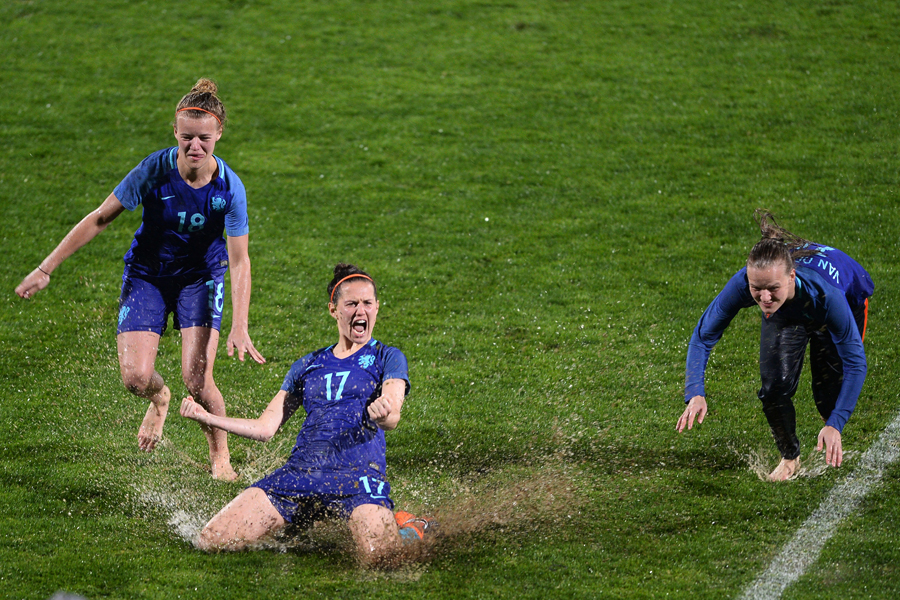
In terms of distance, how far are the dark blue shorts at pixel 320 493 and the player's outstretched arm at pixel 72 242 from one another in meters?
2.05

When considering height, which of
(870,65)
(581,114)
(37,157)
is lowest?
(37,157)

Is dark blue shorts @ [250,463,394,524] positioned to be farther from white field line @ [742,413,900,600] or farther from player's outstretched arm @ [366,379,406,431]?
white field line @ [742,413,900,600]

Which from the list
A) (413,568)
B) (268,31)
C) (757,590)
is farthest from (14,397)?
(268,31)

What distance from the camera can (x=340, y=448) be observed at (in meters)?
5.02

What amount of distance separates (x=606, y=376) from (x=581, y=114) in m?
7.00

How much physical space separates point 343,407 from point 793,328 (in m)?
2.98

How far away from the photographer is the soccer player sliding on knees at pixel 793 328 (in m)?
5.19

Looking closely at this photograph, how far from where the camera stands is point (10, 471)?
6.23 meters

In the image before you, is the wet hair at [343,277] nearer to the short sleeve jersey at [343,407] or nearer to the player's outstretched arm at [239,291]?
the short sleeve jersey at [343,407]

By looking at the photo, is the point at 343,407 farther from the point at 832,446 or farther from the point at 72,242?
the point at 832,446

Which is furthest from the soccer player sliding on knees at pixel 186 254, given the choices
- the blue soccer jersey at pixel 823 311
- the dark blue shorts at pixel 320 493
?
the blue soccer jersey at pixel 823 311

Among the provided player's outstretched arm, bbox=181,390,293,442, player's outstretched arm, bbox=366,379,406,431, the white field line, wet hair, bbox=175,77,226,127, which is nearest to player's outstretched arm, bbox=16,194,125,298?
wet hair, bbox=175,77,226,127

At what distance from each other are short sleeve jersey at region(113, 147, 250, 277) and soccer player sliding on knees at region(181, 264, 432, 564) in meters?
1.18

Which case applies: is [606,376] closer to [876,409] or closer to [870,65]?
[876,409]
